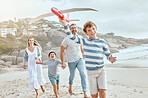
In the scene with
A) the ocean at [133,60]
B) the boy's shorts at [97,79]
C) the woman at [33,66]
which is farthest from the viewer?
the ocean at [133,60]

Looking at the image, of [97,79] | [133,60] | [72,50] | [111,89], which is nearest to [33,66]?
[72,50]

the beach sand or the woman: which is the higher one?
the woman

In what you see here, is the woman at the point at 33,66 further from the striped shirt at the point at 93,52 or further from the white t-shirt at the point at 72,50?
the striped shirt at the point at 93,52

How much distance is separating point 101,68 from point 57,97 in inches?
69.8

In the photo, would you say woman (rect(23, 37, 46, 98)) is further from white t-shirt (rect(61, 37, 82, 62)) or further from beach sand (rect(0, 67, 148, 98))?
white t-shirt (rect(61, 37, 82, 62))

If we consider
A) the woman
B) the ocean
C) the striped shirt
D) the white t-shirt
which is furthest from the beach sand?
the ocean

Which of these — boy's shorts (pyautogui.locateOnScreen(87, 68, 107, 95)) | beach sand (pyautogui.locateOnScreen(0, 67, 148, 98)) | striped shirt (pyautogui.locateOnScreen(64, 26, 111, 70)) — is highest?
striped shirt (pyautogui.locateOnScreen(64, 26, 111, 70))

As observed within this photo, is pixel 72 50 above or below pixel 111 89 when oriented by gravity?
above

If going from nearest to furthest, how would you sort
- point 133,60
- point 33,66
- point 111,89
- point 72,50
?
point 72,50
point 33,66
point 111,89
point 133,60

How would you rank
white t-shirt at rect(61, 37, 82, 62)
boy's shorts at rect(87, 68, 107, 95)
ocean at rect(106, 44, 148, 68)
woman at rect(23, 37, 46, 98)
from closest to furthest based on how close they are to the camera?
boy's shorts at rect(87, 68, 107, 95) → white t-shirt at rect(61, 37, 82, 62) → woman at rect(23, 37, 46, 98) → ocean at rect(106, 44, 148, 68)

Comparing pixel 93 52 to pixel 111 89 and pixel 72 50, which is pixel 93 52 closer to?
pixel 72 50

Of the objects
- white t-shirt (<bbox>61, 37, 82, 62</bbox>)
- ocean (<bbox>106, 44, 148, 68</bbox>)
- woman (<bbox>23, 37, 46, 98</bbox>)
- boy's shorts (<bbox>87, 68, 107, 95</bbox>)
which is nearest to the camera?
boy's shorts (<bbox>87, 68, 107, 95</bbox>)

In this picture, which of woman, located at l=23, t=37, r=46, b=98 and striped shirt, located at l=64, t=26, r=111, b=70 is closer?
striped shirt, located at l=64, t=26, r=111, b=70

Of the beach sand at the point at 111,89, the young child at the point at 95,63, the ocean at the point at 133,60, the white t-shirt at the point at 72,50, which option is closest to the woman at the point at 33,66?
the beach sand at the point at 111,89
